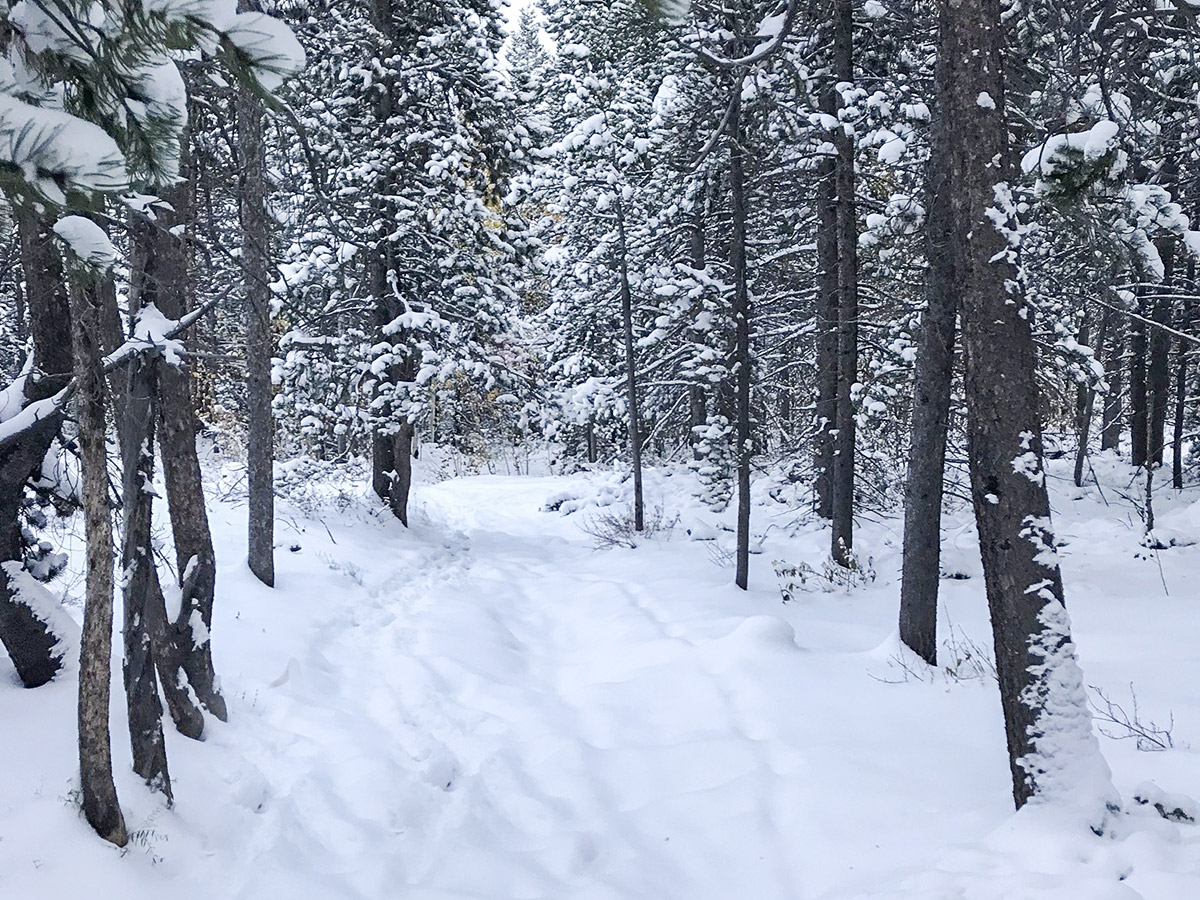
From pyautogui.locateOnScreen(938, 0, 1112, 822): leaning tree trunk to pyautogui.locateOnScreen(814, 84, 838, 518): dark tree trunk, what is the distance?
629 centimetres

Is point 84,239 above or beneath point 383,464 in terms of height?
above

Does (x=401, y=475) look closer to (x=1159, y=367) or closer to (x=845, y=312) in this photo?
(x=845, y=312)

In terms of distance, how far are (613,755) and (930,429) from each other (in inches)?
176

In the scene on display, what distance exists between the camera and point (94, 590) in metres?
4.43

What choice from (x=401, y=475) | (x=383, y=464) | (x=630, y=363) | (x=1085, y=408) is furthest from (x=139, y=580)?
(x=1085, y=408)

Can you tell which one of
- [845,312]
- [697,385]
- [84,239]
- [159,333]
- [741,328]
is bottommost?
[697,385]

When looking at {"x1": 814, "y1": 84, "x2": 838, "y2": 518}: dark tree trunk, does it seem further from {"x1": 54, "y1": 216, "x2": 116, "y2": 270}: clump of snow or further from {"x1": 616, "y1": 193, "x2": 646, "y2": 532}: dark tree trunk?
{"x1": 54, "y1": 216, "x2": 116, "y2": 270}: clump of snow

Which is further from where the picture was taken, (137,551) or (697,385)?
(697,385)

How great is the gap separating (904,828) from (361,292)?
13.8m

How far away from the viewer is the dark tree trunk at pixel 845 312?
37.1 ft

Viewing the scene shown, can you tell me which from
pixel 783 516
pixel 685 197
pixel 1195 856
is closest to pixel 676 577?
pixel 783 516

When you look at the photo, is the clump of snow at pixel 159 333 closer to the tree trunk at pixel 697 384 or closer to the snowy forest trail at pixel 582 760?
the snowy forest trail at pixel 582 760

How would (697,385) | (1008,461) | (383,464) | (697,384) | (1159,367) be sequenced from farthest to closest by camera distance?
(1159,367), (383,464), (697,385), (697,384), (1008,461)

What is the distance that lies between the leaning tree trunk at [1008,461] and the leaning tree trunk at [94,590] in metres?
4.93
